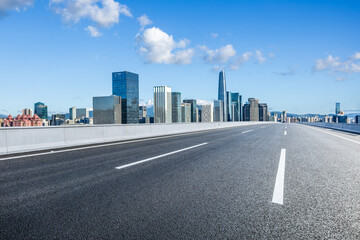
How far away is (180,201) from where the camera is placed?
11.1 feet

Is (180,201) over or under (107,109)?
Result: under

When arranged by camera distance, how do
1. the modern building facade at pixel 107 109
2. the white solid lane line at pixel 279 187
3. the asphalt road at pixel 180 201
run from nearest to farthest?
the asphalt road at pixel 180 201
the white solid lane line at pixel 279 187
the modern building facade at pixel 107 109

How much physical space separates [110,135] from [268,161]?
9214 millimetres

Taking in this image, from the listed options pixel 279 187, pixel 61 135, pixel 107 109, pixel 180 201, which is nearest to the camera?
pixel 180 201

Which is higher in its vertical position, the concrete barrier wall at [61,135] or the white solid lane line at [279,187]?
the concrete barrier wall at [61,135]

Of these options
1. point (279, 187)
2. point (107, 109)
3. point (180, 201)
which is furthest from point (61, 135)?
point (107, 109)

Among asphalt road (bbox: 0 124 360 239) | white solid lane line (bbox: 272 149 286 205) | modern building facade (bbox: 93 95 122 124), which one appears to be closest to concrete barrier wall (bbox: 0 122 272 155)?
asphalt road (bbox: 0 124 360 239)

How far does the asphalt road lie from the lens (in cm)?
252

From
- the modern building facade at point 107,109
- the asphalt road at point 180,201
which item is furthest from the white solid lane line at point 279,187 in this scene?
the modern building facade at point 107,109

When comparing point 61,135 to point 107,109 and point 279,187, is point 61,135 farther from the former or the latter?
point 107,109

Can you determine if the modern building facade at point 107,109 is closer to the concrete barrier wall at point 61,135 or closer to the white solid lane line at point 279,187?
the concrete barrier wall at point 61,135

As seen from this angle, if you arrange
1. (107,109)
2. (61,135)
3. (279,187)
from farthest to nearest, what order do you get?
(107,109), (61,135), (279,187)

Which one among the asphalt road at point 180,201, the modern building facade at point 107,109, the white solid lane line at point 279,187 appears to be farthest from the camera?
the modern building facade at point 107,109

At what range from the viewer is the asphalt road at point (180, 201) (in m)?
2.52
